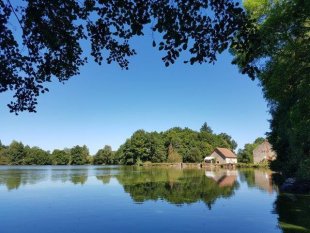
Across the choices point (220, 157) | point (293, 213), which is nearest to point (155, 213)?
point (293, 213)

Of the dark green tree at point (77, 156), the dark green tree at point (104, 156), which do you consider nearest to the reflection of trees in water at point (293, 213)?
the dark green tree at point (104, 156)

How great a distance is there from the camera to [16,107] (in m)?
7.62

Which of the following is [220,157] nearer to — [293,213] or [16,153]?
[16,153]

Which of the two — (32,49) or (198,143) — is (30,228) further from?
(198,143)

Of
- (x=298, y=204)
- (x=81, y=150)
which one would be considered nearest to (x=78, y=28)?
(x=298, y=204)

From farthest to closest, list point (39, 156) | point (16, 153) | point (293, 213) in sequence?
point (39, 156) < point (16, 153) < point (293, 213)

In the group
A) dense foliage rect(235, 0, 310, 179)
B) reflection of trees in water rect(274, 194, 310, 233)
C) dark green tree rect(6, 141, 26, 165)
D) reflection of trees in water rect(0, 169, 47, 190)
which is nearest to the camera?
reflection of trees in water rect(274, 194, 310, 233)

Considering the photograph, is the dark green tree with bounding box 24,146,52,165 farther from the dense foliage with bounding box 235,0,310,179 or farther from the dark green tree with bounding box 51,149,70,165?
the dense foliage with bounding box 235,0,310,179

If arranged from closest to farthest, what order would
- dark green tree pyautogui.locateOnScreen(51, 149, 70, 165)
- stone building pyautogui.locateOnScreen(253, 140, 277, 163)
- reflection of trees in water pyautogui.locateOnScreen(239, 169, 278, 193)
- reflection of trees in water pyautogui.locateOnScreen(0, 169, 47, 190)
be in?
reflection of trees in water pyautogui.locateOnScreen(239, 169, 278, 193) < reflection of trees in water pyautogui.locateOnScreen(0, 169, 47, 190) < stone building pyautogui.locateOnScreen(253, 140, 277, 163) < dark green tree pyautogui.locateOnScreen(51, 149, 70, 165)

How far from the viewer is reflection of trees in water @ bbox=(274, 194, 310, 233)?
14405mm

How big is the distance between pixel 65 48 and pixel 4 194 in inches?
919

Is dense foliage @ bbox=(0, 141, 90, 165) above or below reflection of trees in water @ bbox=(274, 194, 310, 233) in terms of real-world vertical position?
above

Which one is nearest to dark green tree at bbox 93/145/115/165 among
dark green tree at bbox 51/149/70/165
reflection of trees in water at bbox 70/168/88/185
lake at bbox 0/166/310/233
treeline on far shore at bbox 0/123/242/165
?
treeline on far shore at bbox 0/123/242/165

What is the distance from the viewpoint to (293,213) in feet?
57.8
